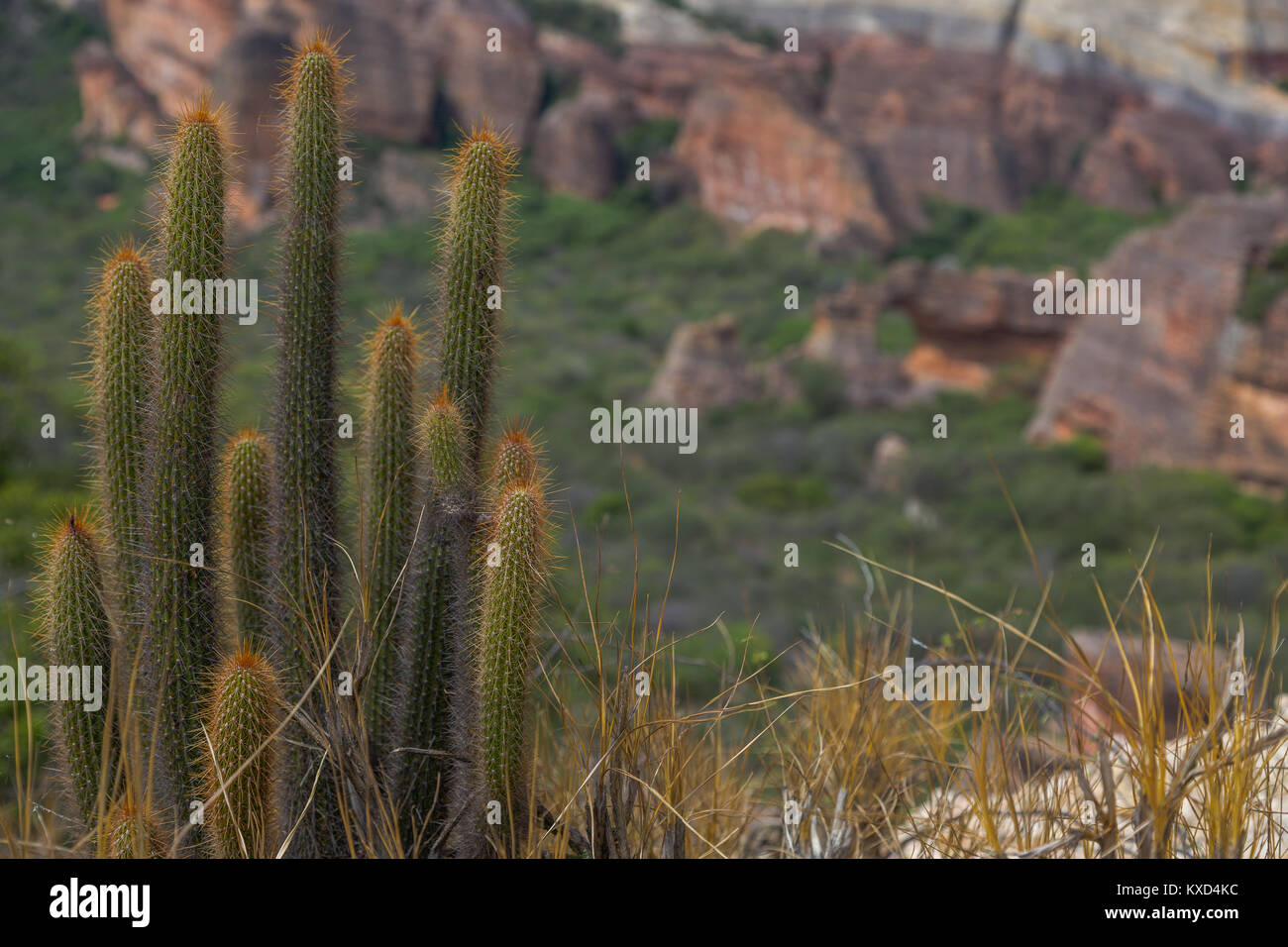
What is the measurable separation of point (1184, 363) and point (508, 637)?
26410 millimetres

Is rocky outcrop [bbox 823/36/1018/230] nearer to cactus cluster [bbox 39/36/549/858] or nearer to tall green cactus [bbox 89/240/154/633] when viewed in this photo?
cactus cluster [bbox 39/36/549/858]

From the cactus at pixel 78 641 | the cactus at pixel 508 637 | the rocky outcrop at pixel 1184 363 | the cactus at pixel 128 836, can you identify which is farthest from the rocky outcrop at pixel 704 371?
the cactus at pixel 128 836

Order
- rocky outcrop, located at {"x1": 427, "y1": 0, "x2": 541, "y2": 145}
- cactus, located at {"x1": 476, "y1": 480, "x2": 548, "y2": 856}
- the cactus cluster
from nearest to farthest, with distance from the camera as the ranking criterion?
cactus, located at {"x1": 476, "y1": 480, "x2": 548, "y2": 856}, the cactus cluster, rocky outcrop, located at {"x1": 427, "y1": 0, "x2": 541, "y2": 145}

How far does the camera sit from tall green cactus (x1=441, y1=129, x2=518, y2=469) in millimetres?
2895

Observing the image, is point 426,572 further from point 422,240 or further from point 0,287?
point 422,240

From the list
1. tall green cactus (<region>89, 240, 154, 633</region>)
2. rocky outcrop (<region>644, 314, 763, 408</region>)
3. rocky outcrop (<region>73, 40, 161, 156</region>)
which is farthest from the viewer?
rocky outcrop (<region>73, 40, 161, 156</region>)

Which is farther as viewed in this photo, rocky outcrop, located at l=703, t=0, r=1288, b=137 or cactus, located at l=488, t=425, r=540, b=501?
rocky outcrop, located at l=703, t=0, r=1288, b=137

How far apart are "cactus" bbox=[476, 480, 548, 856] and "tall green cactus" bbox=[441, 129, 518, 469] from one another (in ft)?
1.63

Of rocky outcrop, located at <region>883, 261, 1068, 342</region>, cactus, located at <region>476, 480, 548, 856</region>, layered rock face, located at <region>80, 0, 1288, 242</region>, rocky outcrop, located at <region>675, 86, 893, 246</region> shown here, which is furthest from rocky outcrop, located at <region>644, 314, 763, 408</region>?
cactus, located at <region>476, 480, 548, 856</region>

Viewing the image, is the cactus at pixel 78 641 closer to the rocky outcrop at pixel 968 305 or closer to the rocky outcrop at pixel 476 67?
the rocky outcrop at pixel 968 305

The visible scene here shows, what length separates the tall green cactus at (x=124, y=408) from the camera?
284 centimetres

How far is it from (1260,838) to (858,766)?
93 cm

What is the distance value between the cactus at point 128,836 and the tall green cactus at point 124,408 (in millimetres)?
558
